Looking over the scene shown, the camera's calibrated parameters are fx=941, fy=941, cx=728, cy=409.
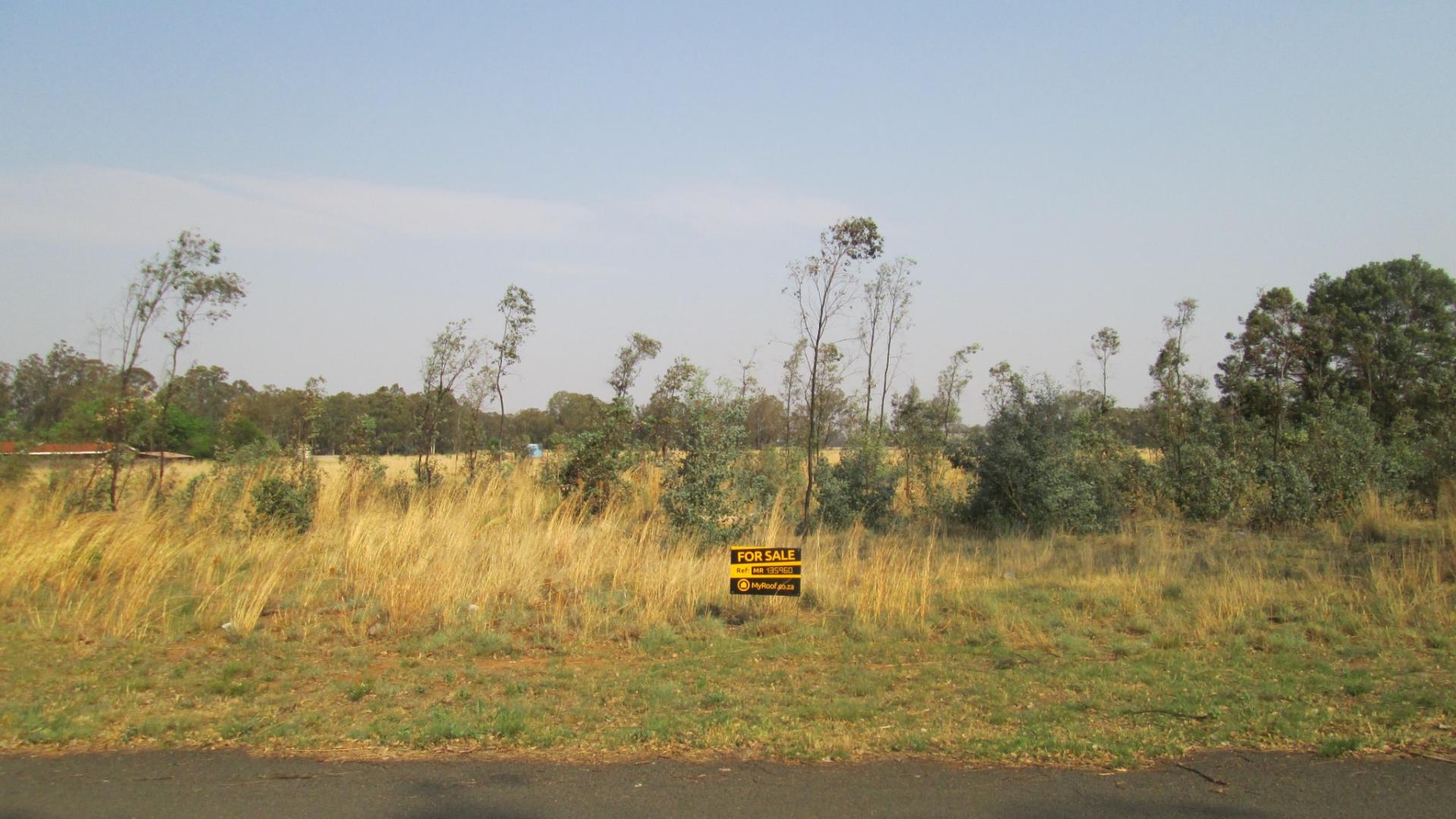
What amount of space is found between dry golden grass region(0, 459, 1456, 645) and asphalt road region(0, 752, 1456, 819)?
10.4ft

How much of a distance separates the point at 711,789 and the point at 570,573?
220 inches

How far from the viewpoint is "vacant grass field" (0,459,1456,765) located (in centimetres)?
611

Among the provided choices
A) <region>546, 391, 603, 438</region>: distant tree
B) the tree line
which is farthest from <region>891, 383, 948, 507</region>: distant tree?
<region>546, 391, 603, 438</region>: distant tree

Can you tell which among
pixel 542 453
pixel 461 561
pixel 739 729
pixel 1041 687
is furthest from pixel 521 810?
pixel 542 453

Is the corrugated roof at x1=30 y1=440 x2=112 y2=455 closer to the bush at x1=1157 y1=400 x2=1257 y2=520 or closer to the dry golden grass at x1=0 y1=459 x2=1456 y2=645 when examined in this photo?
the dry golden grass at x1=0 y1=459 x2=1456 y2=645

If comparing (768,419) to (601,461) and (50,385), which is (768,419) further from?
(50,385)

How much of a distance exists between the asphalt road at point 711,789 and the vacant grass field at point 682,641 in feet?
0.99

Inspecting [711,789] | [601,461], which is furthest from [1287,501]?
[711,789]

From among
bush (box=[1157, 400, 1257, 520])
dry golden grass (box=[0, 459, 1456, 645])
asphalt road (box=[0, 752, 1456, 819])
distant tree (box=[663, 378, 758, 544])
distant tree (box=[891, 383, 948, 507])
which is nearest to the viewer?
asphalt road (box=[0, 752, 1456, 819])

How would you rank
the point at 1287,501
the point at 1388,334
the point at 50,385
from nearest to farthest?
1. the point at 1287,501
2. the point at 50,385
3. the point at 1388,334

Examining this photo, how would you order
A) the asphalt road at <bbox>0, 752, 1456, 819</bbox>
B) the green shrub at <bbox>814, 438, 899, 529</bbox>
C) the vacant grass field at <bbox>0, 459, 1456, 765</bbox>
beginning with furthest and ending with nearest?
the green shrub at <bbox>814, 438, 899, 529</bbox>, the vacant grass field at <bbox>0, 459, 1456, 765</bbox>, the asphalt road at <bbox>0, 752, 1456, 819</bbox>

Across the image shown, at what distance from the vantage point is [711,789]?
516 cm

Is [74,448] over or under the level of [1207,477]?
under

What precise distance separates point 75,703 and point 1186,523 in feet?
50.1
